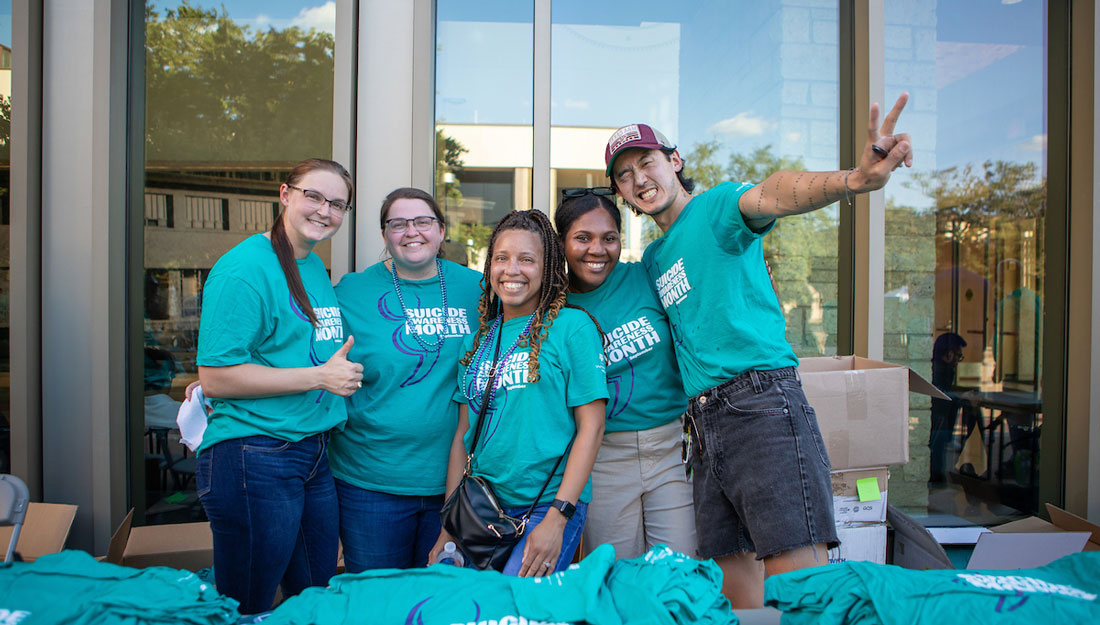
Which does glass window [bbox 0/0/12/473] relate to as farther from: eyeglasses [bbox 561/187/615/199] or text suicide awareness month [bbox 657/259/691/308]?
text suicide awareness month [bbox 657/259/691/308]

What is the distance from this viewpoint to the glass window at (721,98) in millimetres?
3428

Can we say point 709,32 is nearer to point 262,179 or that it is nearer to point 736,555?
point 262,179

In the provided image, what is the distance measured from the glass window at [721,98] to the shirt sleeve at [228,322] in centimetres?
186

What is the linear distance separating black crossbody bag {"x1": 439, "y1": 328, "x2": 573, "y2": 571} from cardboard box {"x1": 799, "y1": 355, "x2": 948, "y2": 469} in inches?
51.5

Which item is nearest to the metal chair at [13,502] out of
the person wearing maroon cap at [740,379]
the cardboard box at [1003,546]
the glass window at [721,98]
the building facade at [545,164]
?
the building facade at [545,164]

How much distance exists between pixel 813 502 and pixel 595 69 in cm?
272

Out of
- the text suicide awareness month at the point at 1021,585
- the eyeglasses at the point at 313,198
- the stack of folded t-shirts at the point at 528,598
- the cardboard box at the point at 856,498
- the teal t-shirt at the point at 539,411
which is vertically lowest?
the cardboard box at the point at 856,498

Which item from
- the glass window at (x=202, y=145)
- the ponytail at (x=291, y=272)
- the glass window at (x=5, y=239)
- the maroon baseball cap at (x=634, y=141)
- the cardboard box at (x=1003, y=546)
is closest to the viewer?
the ponytail at (x=291, y=272)

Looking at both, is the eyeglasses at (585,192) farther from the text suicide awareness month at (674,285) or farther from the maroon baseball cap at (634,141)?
the text suicide awareness month at (674,285)

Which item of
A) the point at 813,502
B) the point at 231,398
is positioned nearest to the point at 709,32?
the point at 813,502

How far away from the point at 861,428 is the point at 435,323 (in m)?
1.76

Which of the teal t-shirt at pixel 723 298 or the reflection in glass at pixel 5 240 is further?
the reflection in glass at pixel 5 240

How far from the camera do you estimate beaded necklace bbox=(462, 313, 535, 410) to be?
68.0 inches

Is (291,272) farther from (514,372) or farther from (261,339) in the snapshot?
(514,372)
